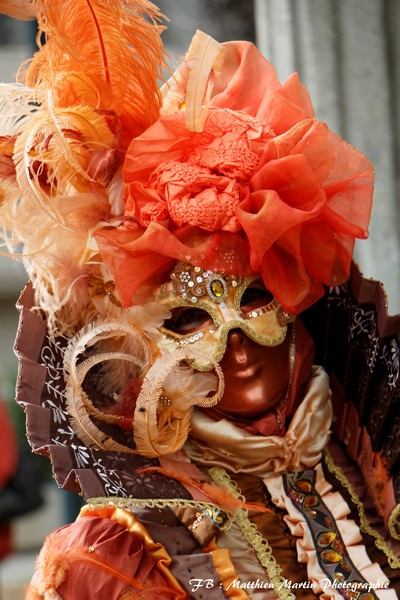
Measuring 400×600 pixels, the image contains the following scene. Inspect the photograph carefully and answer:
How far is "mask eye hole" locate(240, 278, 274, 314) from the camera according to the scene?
1.76m

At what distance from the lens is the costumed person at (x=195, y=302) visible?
5.47ft

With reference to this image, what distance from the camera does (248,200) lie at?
1688 millimetres

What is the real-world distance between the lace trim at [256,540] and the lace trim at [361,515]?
7.3 inches

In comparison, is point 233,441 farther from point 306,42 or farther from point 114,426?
point 306,42

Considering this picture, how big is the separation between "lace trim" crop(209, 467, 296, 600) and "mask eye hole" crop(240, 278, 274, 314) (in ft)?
1.00

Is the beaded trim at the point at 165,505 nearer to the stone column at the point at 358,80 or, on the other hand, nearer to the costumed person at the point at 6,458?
the stone column at the point at 358,80

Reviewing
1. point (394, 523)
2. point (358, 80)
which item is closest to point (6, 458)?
point (358, 80)

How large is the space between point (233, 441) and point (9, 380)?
2504mm

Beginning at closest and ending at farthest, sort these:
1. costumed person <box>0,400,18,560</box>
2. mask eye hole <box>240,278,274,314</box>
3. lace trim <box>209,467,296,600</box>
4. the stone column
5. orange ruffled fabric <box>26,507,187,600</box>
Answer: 1. orange ruffled fabric <box>26,507,187,600</box>
2. lace trim <box>209,467,296,600</box>
3. mask eye hole <box>240,278,274,314</box>
4. the stone column
5. costumed person <box>0,400,18,560</box>

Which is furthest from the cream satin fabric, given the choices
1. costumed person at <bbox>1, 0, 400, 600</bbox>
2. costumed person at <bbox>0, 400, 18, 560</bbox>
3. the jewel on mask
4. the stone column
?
costumed person at <bbox>0, 400, 18, 560</bbox>

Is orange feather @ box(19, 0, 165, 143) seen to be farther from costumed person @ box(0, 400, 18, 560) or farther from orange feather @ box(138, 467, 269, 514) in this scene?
costumed person @ box(0, 400, 18, 560)

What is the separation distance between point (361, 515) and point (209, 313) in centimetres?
46

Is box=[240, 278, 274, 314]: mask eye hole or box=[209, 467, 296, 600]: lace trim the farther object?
box=[240, 278, 274, 314]: mask eye hole

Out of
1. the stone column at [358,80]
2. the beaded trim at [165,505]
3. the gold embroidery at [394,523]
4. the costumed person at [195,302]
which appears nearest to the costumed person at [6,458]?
the stone column at [358,80]
